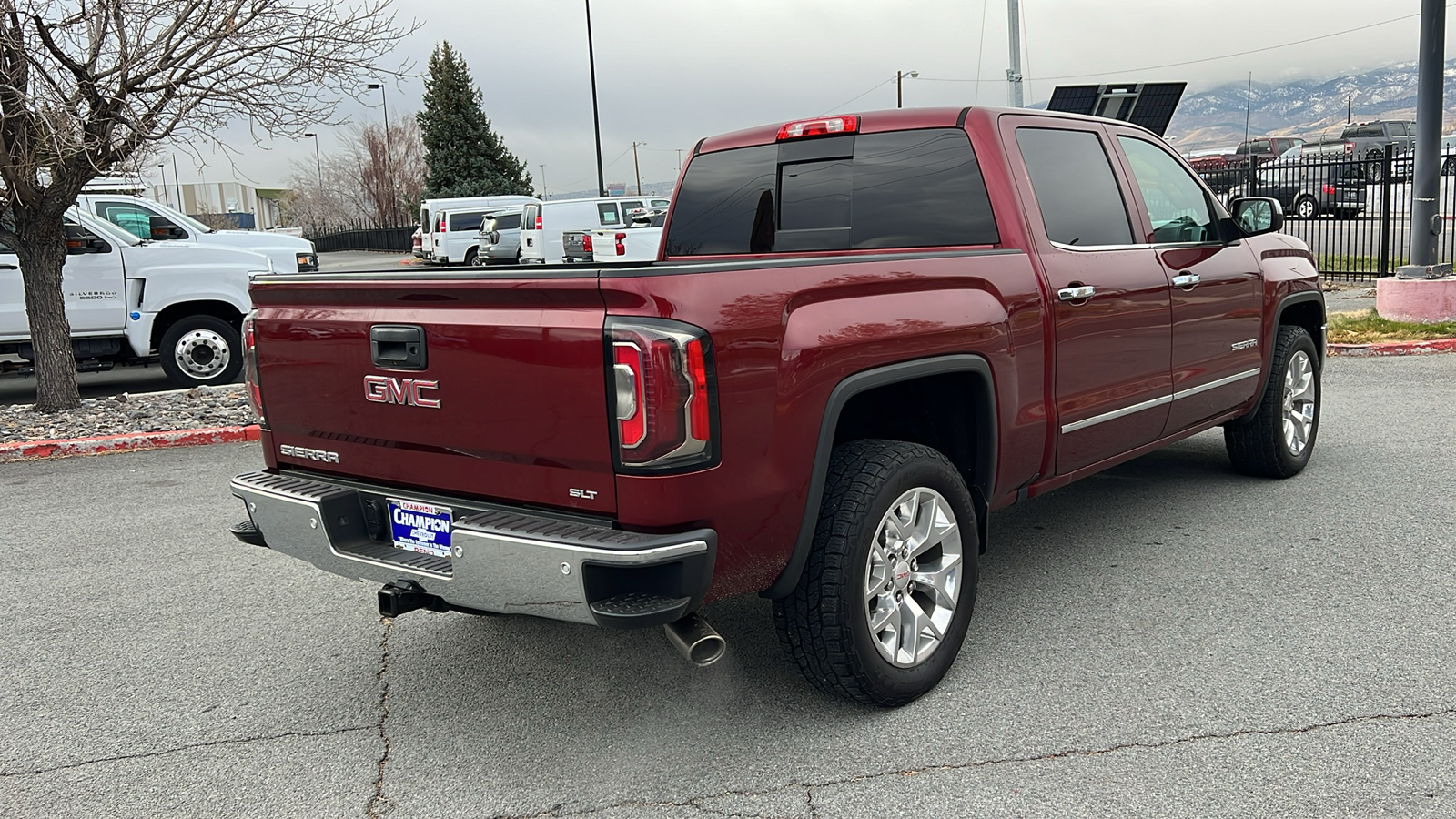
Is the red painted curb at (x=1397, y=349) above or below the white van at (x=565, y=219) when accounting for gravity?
below

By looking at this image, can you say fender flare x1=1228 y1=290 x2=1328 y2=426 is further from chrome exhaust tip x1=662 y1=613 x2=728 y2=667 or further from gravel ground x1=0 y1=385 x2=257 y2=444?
gravel ground x1=0 y1=385 x2=257 y2=444

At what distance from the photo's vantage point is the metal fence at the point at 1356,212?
50.6ft

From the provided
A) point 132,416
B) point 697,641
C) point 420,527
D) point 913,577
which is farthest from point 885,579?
point 132,416

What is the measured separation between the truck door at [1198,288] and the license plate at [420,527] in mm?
3192

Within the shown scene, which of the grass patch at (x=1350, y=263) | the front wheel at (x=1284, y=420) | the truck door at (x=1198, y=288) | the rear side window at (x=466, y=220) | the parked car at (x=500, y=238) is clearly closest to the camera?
the truck door at (x=1198, y=288)

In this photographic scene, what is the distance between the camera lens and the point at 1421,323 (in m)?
11.4

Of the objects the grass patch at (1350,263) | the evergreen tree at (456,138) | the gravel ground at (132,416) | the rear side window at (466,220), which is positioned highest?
the evergreen tree at (456,138)

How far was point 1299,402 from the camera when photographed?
6.18 m

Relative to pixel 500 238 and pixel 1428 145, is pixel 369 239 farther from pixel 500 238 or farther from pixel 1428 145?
pixel 1428 145

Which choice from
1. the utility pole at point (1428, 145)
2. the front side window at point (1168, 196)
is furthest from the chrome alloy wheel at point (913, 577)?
the utility pole at point (1428, 145)

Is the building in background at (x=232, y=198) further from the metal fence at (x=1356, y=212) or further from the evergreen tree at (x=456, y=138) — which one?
the metal fence at (x=1356, y=212)

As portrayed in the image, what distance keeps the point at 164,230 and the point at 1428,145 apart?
41.4ft

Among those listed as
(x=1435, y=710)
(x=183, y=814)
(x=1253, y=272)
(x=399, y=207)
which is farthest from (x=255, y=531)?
(x=399, y=207)

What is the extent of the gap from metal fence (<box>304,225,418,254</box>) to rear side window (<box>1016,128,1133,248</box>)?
41.0 m
